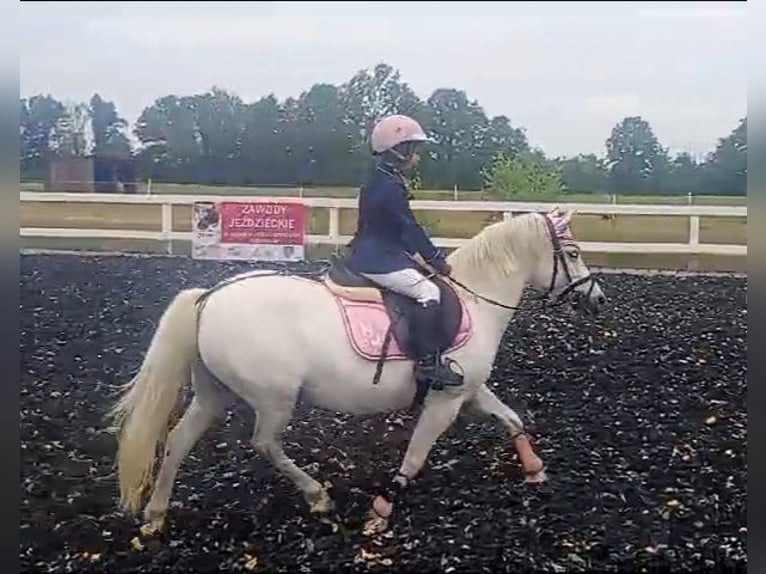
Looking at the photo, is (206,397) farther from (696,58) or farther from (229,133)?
(696,58)

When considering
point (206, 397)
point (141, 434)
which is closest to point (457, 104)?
point (206, 397)

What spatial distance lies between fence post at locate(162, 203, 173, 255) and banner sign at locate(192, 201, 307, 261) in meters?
0.06

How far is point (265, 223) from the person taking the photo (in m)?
2.51

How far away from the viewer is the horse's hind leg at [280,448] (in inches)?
93.7

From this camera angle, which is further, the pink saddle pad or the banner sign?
the banner sign

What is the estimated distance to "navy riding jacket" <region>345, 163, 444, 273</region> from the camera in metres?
2.37

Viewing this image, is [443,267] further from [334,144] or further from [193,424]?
[193,424]

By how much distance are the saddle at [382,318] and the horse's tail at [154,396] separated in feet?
1.06

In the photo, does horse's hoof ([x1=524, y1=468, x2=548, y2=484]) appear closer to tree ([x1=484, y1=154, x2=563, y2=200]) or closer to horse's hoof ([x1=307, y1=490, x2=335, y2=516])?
horse's hoof ([x1=307, y1=490, x2=335, y2=516])

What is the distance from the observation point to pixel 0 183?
7.97 ft

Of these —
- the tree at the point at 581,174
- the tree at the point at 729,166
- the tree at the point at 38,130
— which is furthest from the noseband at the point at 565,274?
the tree at the point at 38,130

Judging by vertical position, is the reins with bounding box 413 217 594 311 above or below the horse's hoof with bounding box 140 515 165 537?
above

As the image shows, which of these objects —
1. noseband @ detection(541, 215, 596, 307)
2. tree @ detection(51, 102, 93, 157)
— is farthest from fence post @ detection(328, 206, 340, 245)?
tree @ detection(51, 102, 93, 157)

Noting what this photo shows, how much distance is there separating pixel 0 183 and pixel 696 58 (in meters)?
1.59
